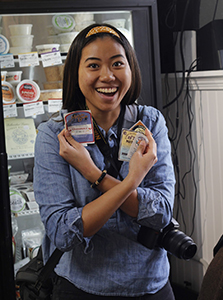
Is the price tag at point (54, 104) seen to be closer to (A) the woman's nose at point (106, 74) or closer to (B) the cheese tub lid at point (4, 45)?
(B) the cheese tub lid at point (4, 45)

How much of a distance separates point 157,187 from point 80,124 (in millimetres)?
346

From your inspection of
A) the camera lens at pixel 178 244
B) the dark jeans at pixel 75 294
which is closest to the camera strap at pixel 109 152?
A: the camera lens at pixel 178 244

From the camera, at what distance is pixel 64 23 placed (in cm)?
212

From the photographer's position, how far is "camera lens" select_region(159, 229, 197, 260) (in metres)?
1.17

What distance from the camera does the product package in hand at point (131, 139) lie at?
1174 millimetres

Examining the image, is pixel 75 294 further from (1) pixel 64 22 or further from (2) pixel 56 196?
(1) pixel 64 22

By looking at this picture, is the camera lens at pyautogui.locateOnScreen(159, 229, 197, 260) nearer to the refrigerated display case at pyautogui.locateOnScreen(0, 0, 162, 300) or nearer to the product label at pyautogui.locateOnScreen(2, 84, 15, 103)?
the refrigerated display case at pyautogui.locateOnScreen(0, 0, 162, 300)

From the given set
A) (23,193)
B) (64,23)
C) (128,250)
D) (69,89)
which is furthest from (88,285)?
(64,23)

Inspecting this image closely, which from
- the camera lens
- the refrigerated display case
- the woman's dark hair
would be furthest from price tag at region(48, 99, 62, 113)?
the camera lens

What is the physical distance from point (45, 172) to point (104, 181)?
0.20m

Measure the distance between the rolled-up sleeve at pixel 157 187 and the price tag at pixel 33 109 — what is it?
1.02m

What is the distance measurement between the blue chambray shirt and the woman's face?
166 millimetres

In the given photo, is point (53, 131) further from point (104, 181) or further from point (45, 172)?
point (104, 181)

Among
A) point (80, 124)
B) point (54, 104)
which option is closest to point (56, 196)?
point (80, 124)
